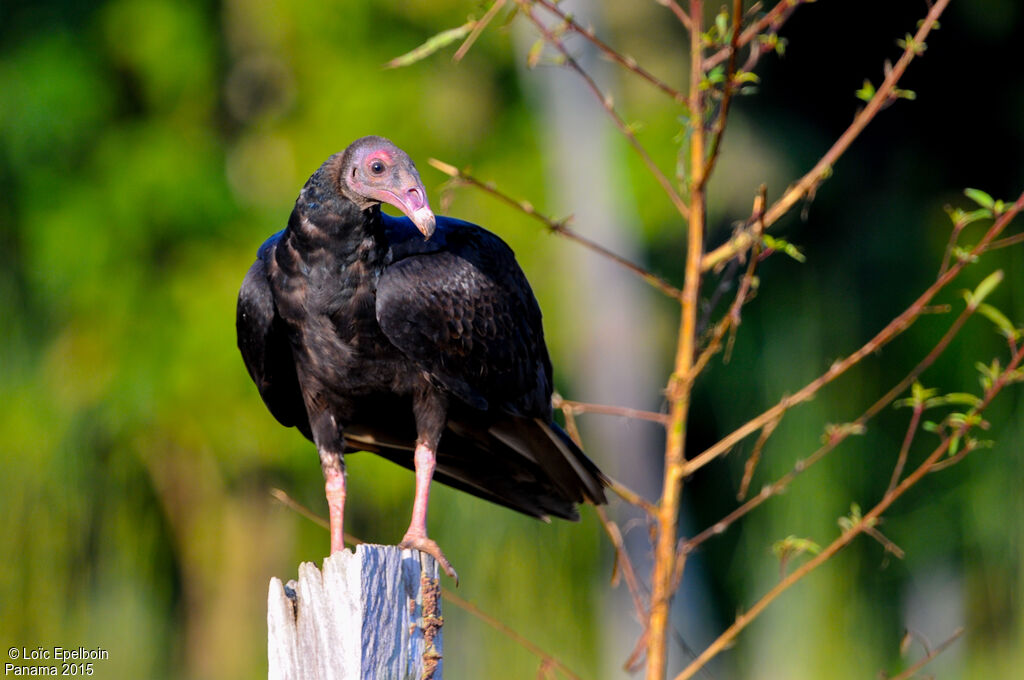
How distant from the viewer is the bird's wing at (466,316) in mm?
3127

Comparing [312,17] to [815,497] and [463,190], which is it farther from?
[815,497]

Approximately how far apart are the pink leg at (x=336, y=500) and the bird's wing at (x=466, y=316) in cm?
35

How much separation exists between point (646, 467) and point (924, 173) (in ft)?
9.38

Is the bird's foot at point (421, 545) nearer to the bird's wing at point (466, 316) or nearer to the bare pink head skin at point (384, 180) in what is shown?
the bird's wing at point (466, 316)

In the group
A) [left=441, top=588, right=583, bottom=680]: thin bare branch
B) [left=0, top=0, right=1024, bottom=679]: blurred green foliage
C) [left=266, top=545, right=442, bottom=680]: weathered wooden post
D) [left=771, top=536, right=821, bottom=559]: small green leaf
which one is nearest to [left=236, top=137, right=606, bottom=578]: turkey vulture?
[left=441, top=588, right=583, bottom=680]: thin bare branch

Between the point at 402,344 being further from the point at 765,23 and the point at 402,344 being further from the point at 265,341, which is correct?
the point at 765,23

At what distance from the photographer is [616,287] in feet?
24.6

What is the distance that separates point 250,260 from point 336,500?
5.37 m

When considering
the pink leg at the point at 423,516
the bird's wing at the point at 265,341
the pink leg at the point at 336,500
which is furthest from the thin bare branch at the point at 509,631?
the bird's wing at the point at 265,341

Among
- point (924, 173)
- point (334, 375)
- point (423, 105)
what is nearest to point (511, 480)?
point (334, 375)

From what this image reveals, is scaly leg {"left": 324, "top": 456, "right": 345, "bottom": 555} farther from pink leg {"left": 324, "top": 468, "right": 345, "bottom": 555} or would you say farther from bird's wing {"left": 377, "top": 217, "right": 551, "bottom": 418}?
bird's wing {"left": 377, "top": 217, "right": 551, "bottom": 418}

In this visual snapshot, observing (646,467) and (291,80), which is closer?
(646,467)

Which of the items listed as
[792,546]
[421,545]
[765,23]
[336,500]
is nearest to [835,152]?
[765,23]

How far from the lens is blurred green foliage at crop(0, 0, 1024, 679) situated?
756cm
